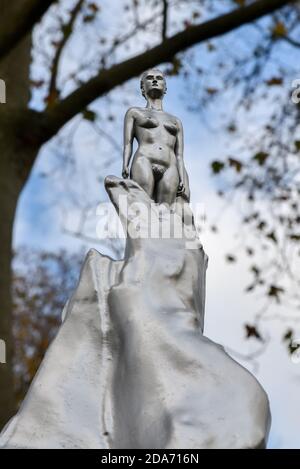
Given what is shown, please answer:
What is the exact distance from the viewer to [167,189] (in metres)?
4.85

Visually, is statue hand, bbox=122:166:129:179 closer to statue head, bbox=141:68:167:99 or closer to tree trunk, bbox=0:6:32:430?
statue head, bbox=141:68:167:99

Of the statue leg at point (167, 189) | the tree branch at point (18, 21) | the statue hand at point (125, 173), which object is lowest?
the statue leg at point (167, 189)

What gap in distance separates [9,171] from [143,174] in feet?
12.7

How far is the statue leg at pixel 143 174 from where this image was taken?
482 cm

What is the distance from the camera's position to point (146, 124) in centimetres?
505

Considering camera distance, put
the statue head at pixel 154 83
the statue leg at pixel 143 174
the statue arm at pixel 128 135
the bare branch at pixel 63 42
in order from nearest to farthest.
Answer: the statue leg at pixel 143 174, the statue arm at pixel 128 135, the statue head at pixel 154 83, the bare branch at pixel 63 42

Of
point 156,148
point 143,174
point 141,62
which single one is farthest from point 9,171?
point 143,174

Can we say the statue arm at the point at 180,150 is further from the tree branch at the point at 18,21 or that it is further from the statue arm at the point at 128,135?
the tree branch at the point at 18,21

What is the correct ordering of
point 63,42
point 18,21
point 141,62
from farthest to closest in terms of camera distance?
point 63,42 < point 141,62 < point 18,21

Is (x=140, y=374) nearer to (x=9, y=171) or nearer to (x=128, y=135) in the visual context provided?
(x=128, y=135)

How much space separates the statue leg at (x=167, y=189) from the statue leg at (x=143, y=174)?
1.7 inches

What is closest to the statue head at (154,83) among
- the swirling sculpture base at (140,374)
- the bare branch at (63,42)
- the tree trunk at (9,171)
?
the swirling sculpture base at (140,374)
